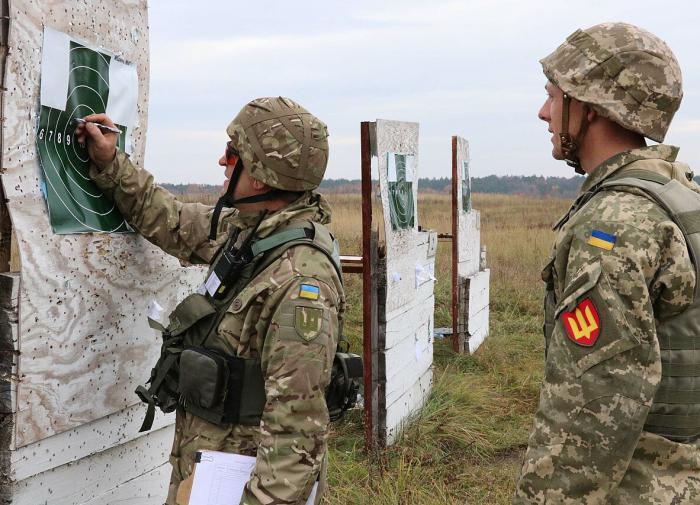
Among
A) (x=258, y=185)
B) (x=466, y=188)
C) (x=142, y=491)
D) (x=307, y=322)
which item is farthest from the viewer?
(x=466, y=188)

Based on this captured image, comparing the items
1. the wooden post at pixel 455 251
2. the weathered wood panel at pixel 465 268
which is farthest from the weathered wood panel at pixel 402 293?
the weathered wood panel at pixel 465 268

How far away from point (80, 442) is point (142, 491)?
50 cm

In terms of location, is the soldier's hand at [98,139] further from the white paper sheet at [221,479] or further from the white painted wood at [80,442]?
the white paper sheet at [221,479]

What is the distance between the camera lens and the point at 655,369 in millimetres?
1836

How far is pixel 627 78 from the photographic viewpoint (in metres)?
2.04

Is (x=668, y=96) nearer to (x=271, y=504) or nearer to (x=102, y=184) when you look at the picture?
(x=271, y=504)

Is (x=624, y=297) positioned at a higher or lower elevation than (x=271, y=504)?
higher

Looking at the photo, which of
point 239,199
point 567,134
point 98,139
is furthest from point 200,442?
point 567,134

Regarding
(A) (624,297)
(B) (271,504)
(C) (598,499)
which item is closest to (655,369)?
(A) (624,297)

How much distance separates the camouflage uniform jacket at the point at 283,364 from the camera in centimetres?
210

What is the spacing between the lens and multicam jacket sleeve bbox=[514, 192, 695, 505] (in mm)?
1817

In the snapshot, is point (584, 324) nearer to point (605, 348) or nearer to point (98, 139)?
point (605, 348)

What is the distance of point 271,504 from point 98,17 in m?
1.72

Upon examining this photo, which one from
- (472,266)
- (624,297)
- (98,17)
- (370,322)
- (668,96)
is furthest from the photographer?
(472,266)
